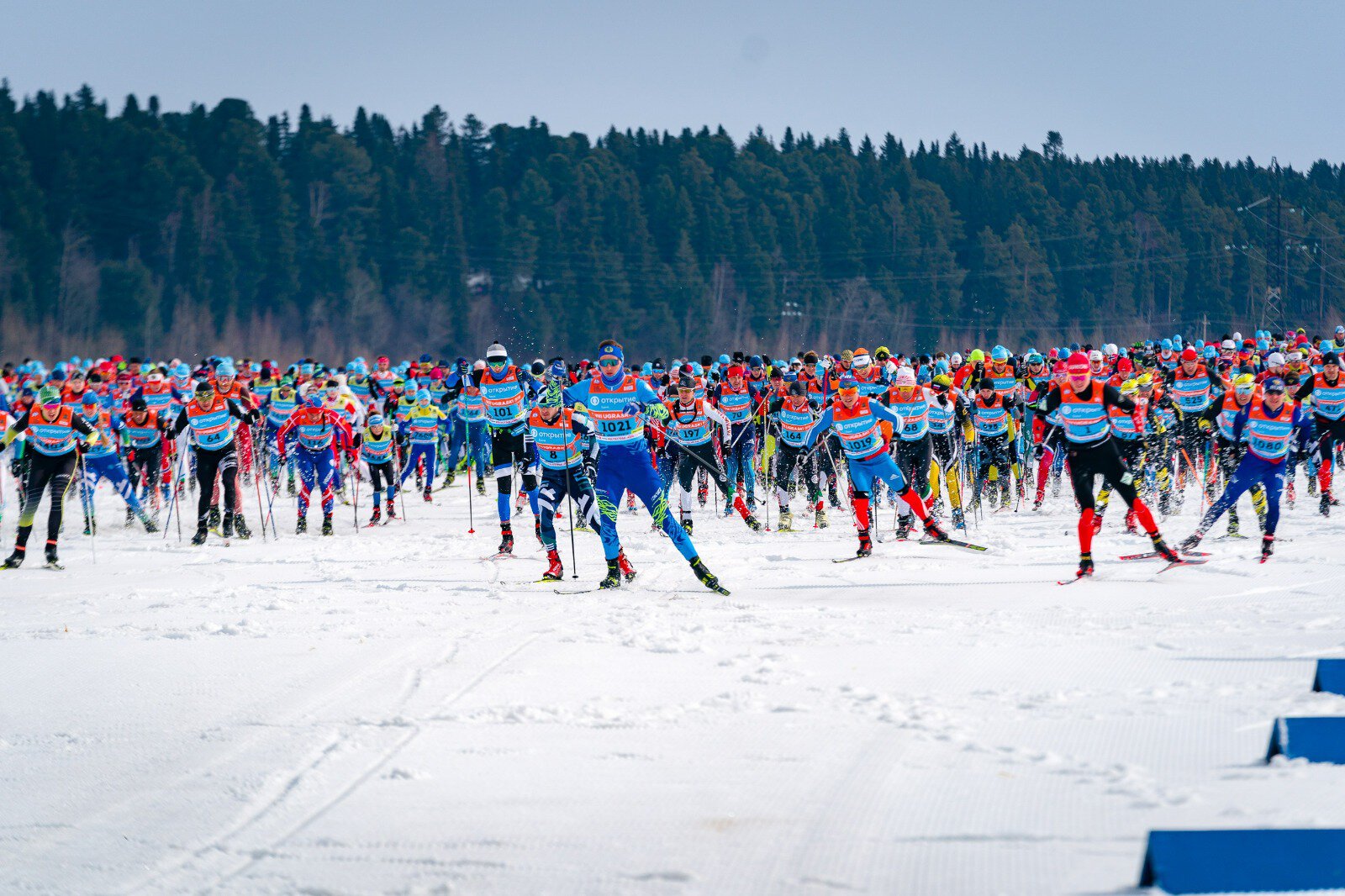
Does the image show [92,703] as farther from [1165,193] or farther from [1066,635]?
[1165,193]

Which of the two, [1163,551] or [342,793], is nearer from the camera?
[342,793]

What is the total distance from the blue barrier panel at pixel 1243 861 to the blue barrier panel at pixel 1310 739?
1334 mm

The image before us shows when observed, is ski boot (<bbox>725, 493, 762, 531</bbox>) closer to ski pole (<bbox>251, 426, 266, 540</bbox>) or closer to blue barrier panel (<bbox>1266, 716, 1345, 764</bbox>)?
ski pole (<bbox>251, 426, 266, 540</bbox>)

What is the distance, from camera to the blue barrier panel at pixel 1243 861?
13.9 ft

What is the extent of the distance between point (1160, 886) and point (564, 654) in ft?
15.2

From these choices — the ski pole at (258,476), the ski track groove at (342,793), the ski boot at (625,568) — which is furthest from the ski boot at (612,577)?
the ski pole at (258,476)

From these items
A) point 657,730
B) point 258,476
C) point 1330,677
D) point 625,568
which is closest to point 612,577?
point 625,568

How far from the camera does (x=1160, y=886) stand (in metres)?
4.19

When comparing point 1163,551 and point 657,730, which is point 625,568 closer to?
point 1163,551

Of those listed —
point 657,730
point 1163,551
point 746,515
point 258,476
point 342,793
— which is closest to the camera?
point 342,793

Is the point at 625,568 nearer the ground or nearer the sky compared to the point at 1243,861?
nearer the sky

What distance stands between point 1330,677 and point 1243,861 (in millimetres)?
2872

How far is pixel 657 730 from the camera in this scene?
Result: 21.1 feet

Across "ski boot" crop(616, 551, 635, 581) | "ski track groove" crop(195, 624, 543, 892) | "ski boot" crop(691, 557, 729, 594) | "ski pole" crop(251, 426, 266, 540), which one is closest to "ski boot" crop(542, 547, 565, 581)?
"ski boot" crop(616, 551, 635, 581)
